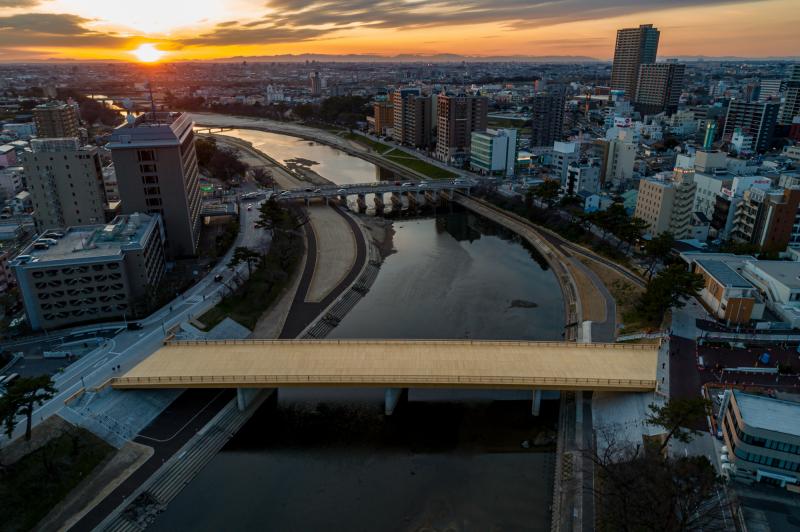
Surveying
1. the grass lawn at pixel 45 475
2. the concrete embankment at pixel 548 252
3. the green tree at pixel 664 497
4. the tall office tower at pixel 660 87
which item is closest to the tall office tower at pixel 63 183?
the grass lawn at pixel 45 475

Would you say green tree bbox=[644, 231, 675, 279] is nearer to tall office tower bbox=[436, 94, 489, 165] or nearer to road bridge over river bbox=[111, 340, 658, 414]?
road bridge over river bbox=[111, 340, 658, 414]

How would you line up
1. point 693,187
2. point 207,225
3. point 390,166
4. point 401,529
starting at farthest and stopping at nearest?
point 390,166 < point 207,225 < point 693,187 < point 401,529

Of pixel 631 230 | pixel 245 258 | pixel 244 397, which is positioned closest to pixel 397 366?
pixel 244 397

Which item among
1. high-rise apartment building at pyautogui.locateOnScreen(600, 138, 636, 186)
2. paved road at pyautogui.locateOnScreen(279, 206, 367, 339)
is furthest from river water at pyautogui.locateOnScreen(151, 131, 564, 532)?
high-rise apartment building at pyautogui.locateOnScreen(600, 138, 636, 186)

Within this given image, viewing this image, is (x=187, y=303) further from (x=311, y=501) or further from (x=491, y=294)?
(x=491, y=294)

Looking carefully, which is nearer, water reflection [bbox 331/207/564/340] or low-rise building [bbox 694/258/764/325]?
low-rise building [bbox 694/258/764/325]

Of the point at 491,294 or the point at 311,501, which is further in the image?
the point at 491,294

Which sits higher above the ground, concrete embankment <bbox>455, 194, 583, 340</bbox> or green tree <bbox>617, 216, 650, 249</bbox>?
green tree <bbox>617, 216, 650, 249</bbox>

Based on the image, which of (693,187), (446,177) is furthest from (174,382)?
(446,177)
